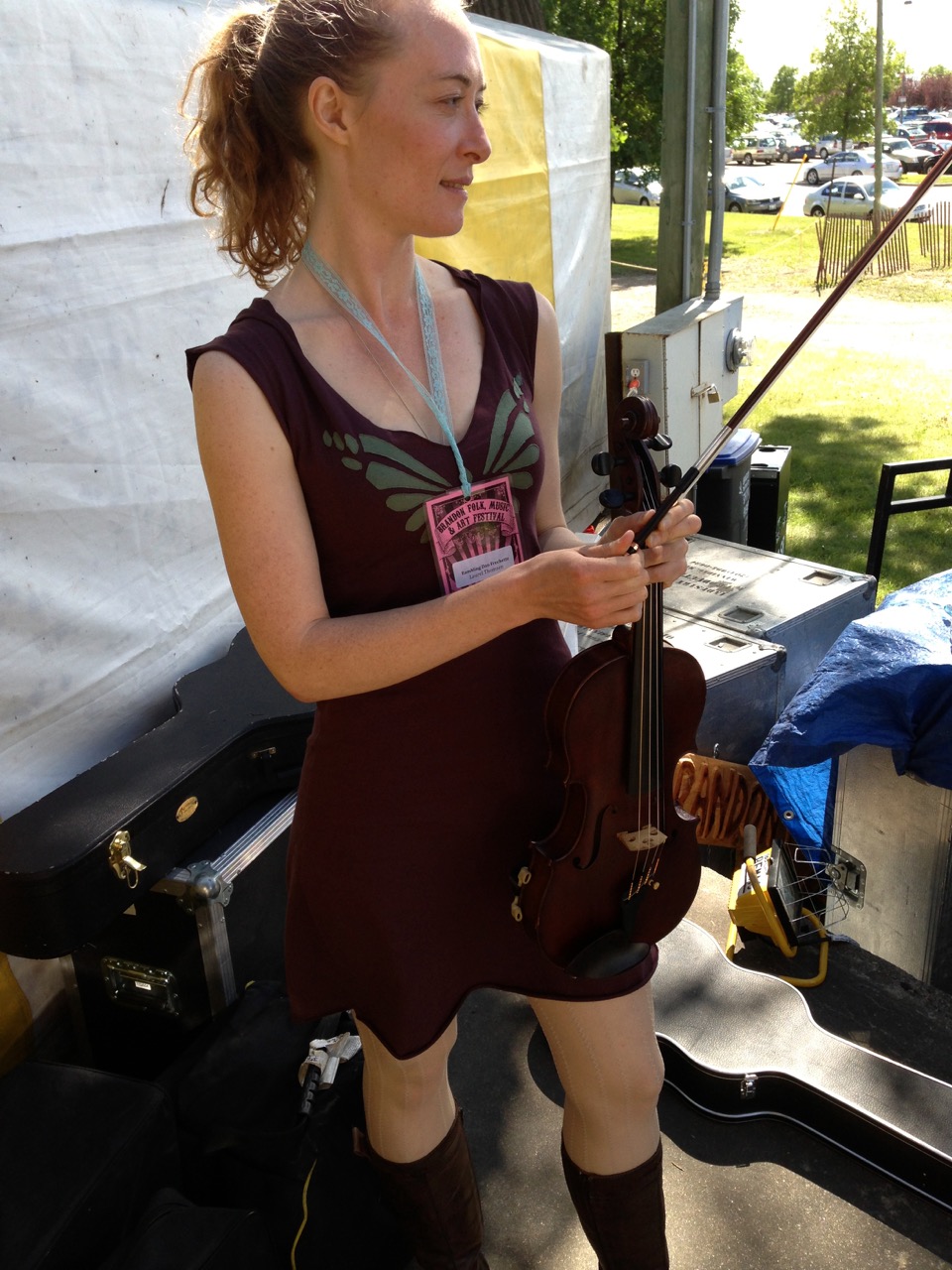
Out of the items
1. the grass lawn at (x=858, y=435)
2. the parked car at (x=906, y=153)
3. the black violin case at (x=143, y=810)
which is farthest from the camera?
the parked car at (x=906, y=153)

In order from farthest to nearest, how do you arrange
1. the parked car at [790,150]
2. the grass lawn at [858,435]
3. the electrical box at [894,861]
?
the parked car at [790,150] < the grass lawn at [858,435] < the electrical box at [894,861]

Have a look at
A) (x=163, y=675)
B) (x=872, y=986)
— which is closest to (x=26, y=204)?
(x=163, y=675)

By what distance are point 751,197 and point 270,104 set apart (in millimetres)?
25381

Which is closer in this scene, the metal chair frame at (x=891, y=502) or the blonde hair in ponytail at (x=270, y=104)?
the blonde hair in ponytail at (x=270, y=104)

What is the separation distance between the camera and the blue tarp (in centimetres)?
220

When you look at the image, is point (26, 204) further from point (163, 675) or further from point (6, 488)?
point (163, 675)

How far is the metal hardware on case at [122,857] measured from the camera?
190 centimetres

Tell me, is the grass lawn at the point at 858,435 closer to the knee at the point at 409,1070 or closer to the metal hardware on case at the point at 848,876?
the metal hardware on case at the point at 848,876

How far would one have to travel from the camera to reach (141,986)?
2.14 m

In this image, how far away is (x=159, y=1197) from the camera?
1.64 meters

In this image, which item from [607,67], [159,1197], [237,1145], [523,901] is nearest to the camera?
[523,901]

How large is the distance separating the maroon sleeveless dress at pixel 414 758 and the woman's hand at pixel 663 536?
7.3 inches

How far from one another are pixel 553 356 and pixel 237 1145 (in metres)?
1.35

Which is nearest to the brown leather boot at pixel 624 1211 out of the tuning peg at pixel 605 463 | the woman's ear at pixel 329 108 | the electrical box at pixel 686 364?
the tuning peg at pixel 605 463
